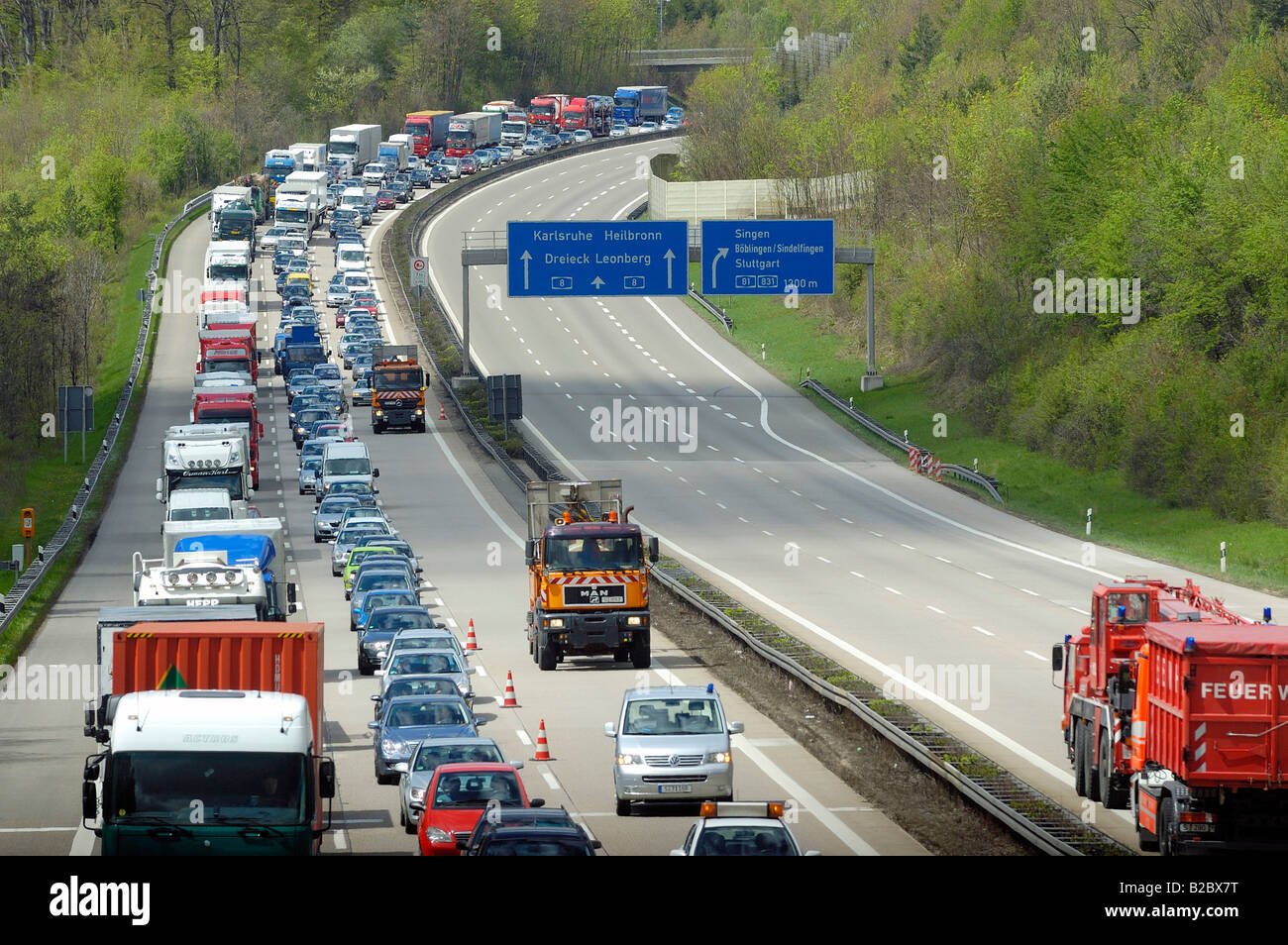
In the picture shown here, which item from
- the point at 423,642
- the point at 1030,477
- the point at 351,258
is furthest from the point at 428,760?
the point at 351,258

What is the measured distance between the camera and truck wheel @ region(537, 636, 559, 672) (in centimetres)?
3541

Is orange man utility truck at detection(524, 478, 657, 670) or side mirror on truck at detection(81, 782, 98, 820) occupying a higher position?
side mirror on truck at detection(81, 782, 98, 820)

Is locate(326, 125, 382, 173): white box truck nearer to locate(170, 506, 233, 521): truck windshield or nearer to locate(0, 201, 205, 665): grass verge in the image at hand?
locate(0, 201, 205, 665): grass verge

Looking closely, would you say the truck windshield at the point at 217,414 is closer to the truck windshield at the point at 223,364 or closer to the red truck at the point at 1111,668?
the truck windshield at the point at 223,364

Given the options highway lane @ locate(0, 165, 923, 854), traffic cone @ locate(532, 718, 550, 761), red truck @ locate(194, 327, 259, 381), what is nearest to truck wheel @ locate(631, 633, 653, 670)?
highway lane @ locate(0, 165, 923, 854)

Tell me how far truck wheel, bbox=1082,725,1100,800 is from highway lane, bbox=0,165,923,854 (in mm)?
2404

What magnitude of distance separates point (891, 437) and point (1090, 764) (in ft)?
153

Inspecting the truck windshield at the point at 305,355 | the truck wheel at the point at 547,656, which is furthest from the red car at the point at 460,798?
the truck windshield at the point at 305,355

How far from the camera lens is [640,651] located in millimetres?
35469

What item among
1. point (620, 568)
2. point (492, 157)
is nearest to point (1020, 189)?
point (620, 568)

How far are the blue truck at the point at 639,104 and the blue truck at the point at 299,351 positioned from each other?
9311 cm

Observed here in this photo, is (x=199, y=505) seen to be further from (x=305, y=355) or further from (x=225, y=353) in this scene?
(x=305, y=355)

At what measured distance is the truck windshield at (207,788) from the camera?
54.5 feet
